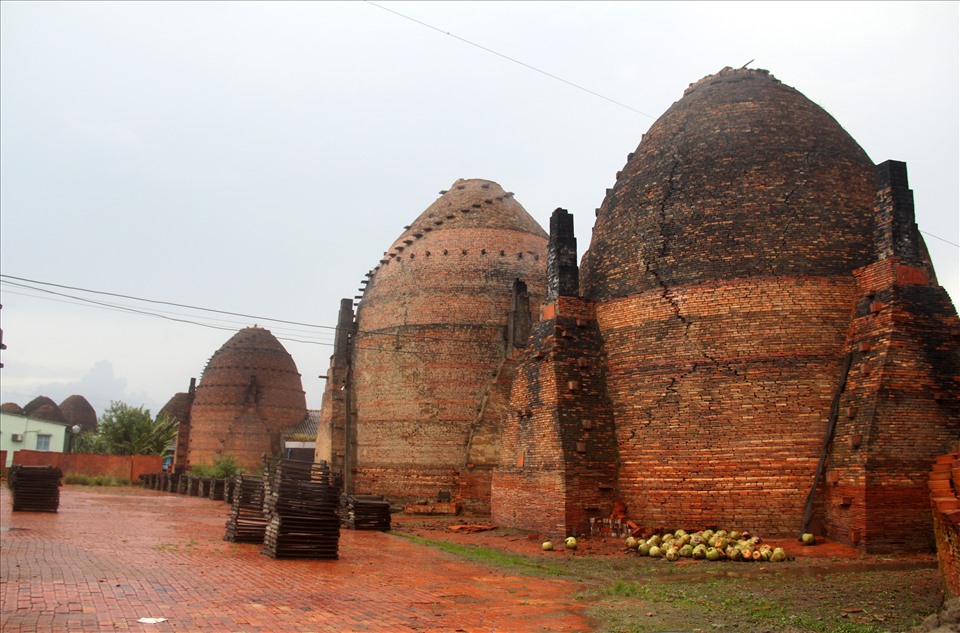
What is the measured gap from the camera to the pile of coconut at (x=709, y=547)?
11.8 meters

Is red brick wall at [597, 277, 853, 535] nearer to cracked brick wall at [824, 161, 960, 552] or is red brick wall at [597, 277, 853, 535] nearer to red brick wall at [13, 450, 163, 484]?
cracked brick wall at [824, 161, 960, 552]

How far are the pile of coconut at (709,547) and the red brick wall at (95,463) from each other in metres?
36.0

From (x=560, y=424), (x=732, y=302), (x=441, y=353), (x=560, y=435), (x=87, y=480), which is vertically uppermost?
(x=441, y=353)

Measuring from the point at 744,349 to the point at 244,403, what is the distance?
35001mm

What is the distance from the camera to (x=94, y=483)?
37688 mm

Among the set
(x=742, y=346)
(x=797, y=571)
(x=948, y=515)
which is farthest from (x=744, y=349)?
(x=948, y=515)

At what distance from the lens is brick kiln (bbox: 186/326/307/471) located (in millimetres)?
42219

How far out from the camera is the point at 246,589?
920cm

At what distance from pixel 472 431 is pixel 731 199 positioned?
38.5 feet

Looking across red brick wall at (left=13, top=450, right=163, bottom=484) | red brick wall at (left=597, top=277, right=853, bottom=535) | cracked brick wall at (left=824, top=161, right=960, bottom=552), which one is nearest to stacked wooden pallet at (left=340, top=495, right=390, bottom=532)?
red brick wall at (left=597, top=277, right=853, bottom=535)

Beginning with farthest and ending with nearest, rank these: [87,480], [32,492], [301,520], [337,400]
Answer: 1. [87,480]
2. [337,400]
3. [32,492]
4. [301,520]

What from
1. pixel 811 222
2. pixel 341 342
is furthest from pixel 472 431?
pixel 811 222

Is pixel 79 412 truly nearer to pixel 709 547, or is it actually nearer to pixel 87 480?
pixel 87 480

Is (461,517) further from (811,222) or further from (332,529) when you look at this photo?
(811,222)
